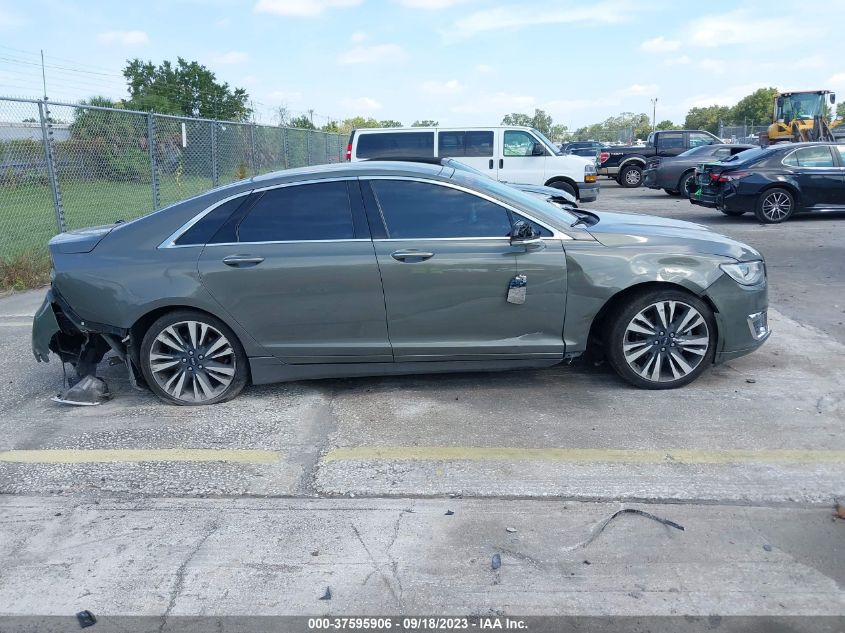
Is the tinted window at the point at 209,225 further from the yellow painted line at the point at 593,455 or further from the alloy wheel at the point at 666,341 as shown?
the alloy wheel at the point at 666,341

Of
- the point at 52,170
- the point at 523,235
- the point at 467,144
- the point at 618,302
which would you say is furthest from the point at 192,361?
the point at 467,144

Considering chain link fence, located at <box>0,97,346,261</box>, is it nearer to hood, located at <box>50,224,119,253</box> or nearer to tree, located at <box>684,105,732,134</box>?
hood, located at <box>50,224,119,253</box>

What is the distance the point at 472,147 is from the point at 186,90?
84.2 ft

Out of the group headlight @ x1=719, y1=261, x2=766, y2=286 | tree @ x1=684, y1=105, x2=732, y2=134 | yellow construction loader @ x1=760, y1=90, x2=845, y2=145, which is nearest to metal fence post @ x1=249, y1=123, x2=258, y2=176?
headlight @ x1=719, y1=261, x2=766, y2=286

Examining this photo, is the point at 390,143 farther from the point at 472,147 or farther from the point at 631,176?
the point at 631,176

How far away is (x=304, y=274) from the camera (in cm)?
479

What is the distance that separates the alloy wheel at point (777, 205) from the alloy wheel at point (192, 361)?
1202cm

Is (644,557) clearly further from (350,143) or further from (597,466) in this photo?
(350,143)

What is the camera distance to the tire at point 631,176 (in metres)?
24.4

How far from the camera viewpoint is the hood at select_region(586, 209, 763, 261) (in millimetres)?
4910

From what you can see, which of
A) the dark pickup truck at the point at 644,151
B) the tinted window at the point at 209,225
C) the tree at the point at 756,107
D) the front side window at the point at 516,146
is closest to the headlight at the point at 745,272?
the tinted window at the point at 209,225

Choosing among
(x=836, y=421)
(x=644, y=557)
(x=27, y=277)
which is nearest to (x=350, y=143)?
(x=27, y=277)

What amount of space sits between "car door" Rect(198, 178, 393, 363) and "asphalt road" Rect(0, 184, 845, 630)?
481 millimetres

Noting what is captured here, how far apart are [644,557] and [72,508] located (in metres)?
2.85
